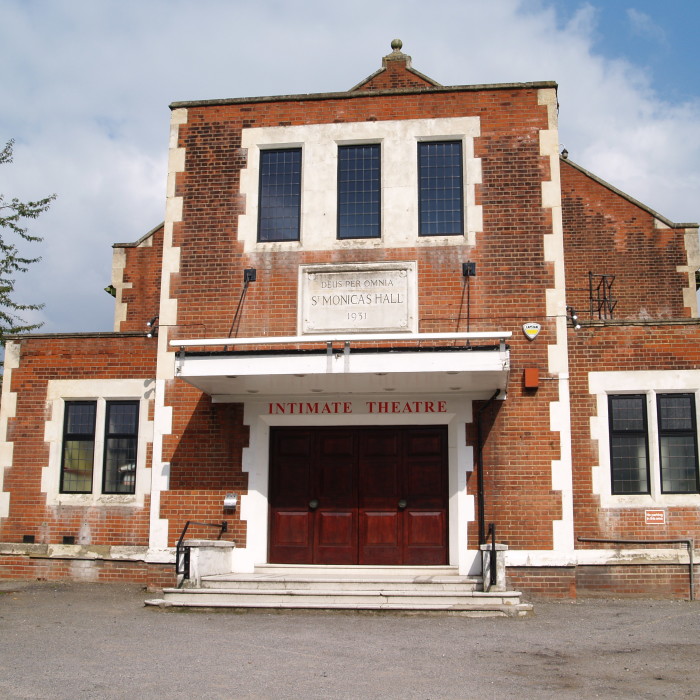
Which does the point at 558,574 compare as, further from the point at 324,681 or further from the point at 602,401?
the point at 324,681

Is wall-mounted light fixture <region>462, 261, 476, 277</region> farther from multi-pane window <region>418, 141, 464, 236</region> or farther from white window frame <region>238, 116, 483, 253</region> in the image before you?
multi-pane window <region>418, 141, 464, 236</region>

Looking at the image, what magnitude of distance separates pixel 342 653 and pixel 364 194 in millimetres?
8384

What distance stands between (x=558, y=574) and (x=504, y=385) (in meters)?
3.01

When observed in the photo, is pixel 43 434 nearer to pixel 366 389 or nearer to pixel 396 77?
pixel 366 389

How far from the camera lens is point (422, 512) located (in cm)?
1422

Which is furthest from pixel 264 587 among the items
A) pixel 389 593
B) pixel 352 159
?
pixel 352 159

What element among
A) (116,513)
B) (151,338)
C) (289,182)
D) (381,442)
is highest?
(289,182)

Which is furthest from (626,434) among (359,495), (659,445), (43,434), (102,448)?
(43,434)

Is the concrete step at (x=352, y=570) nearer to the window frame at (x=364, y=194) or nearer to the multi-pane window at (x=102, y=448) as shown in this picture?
the multi-pane window at (x=102, y=448)

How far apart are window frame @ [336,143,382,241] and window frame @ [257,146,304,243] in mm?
681

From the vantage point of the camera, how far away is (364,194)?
591 inches

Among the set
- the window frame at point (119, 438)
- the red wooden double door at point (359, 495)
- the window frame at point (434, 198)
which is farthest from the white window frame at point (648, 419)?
the window frame at point (119, 438)

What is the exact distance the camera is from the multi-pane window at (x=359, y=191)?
1489 cm

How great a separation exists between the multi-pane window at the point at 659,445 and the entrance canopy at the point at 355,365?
223 cm
